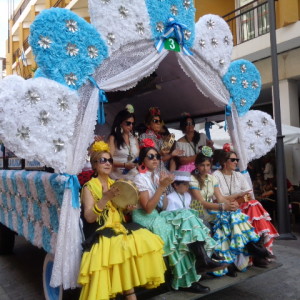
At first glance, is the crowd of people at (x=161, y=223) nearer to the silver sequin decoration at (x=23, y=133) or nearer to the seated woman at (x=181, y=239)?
the seated woman at (x=181, y=239)

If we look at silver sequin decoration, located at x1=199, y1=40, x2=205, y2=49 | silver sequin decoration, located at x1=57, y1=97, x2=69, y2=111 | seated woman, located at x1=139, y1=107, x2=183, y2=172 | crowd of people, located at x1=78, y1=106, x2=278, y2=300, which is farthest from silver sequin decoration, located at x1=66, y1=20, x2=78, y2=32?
seated woman, located at x1=139, y1=107, x2=183, y2=172

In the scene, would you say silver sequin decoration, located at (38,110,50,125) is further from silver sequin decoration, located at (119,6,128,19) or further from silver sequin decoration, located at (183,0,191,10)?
silver sequin decoration, located at (183,0,191,10)

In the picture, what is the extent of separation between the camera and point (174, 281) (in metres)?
3.29

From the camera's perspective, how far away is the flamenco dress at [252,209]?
166 inches

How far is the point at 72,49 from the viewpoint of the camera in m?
3.15

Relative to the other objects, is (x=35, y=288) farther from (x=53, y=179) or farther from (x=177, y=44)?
(x=177, y=44)

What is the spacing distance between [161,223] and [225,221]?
875mm

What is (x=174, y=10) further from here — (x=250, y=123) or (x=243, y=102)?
(x=250, y=123)

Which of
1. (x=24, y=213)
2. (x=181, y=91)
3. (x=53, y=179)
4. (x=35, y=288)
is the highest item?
(x=181, y=91)

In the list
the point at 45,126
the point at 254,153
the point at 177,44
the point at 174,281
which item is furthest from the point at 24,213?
the point at 254,153

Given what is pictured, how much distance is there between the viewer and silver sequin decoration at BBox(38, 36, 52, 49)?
2.98m

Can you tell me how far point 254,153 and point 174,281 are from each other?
2385 millimetres

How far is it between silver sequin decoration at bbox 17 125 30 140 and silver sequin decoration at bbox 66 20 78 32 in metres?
0.99

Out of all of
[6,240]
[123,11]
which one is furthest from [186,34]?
[6,240]
